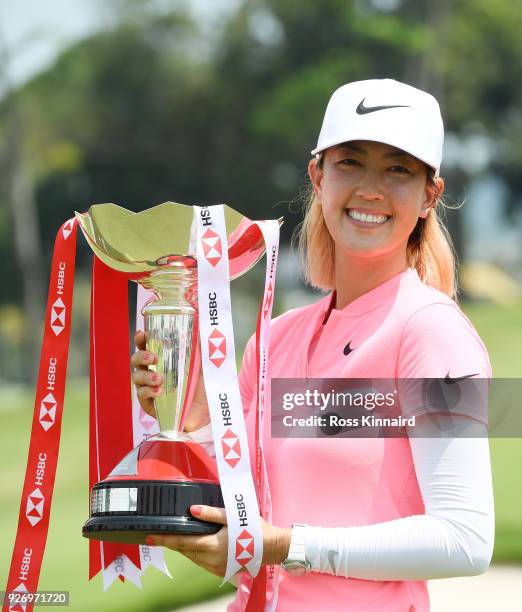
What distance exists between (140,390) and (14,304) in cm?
3856

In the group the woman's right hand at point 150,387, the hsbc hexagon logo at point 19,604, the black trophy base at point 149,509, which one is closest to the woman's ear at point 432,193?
the woman's right hand at point 150,387

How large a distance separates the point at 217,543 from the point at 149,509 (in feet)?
0.41

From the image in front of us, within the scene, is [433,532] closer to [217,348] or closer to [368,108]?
[217,348]

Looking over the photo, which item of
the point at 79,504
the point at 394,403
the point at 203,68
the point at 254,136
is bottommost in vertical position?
the point at 394,403

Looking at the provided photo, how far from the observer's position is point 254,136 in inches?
1415

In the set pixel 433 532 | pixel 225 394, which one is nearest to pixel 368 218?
pixel 225 394

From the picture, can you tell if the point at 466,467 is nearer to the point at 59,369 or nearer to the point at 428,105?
the point at 428,105

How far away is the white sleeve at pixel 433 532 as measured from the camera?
5.62ft

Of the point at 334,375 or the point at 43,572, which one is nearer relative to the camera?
the point at 334,375

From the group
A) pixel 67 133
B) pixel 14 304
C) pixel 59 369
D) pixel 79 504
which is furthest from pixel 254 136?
pixel 59 369

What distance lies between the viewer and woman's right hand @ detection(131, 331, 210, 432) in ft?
6.61

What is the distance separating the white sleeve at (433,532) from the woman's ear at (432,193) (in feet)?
1.38

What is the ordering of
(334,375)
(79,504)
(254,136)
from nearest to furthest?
(334,375)
(79,504)
(254,136)

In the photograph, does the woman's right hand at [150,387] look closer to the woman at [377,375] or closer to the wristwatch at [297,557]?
the woman at [377,375]
